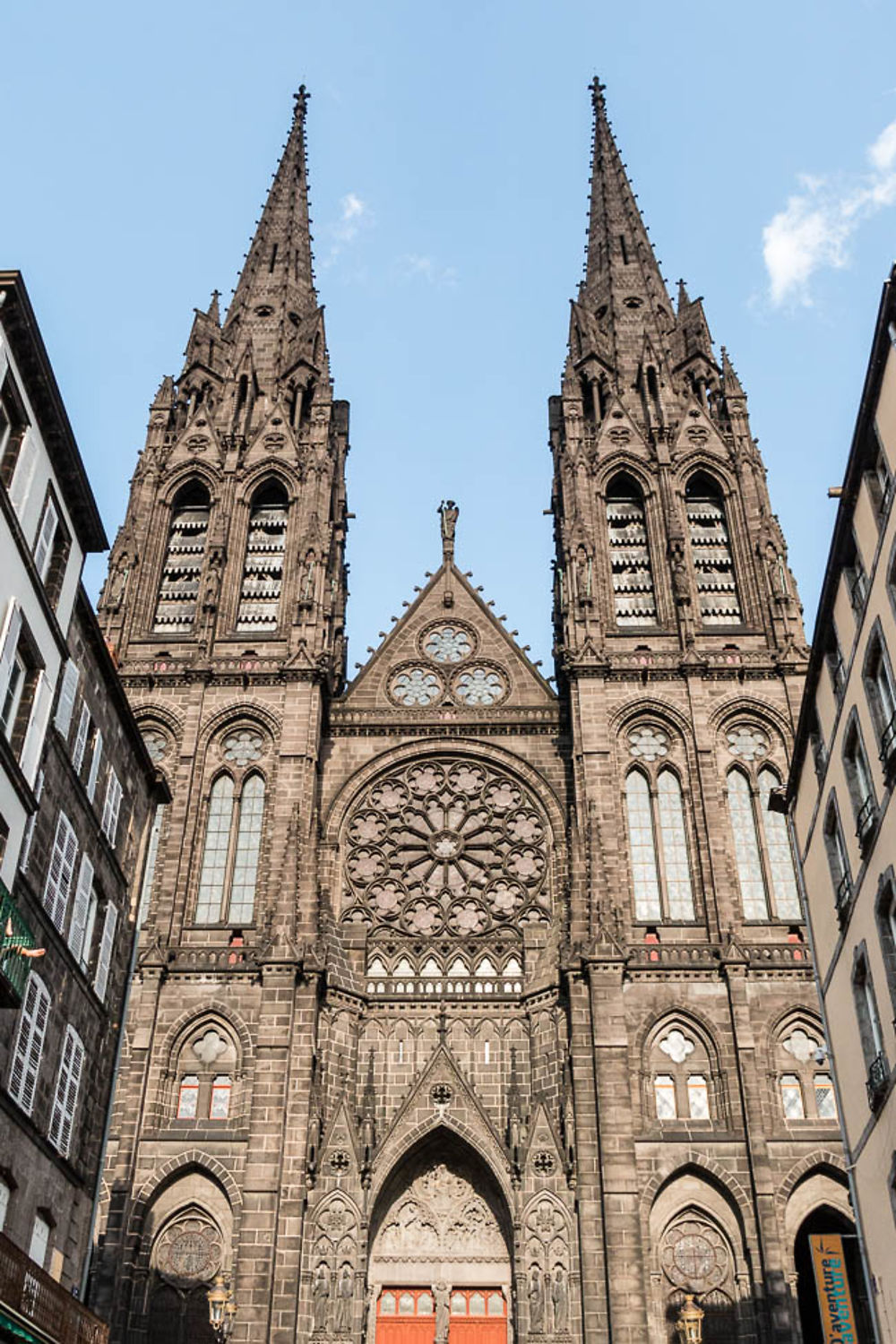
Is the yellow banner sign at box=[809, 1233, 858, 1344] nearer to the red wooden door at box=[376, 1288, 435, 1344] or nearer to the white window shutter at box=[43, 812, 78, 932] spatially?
the red wooden door at box=[376, 1288, 435, 1344]

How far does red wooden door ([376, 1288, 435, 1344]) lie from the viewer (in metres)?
30.0

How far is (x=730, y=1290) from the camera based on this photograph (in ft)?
95.2

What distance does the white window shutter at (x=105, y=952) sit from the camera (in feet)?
80.2

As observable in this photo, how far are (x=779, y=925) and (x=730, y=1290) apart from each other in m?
8.35

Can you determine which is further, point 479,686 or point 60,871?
point 479,686

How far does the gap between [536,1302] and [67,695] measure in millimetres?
16153

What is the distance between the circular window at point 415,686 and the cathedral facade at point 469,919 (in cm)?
10

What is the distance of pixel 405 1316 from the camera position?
30.2 meters

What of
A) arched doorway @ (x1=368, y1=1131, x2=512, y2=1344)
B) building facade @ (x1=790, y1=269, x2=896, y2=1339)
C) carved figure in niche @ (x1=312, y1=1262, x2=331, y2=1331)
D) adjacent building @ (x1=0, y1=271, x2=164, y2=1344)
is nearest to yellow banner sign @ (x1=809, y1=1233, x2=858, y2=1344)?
building facade @ (x1=790, y1=269, x2=896, y2=1339)

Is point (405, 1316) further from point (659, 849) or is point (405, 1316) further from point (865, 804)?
point (865, 804)

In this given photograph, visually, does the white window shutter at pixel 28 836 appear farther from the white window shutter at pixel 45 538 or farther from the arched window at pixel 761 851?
the arched window at pixel 761 851

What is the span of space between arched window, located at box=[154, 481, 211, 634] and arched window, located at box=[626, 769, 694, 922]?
1368 cm

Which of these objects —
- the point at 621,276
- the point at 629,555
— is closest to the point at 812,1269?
the point at 629,555

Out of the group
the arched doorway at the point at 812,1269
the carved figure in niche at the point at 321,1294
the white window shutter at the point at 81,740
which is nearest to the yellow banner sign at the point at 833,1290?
the arched doorway at the point at 812,1269
